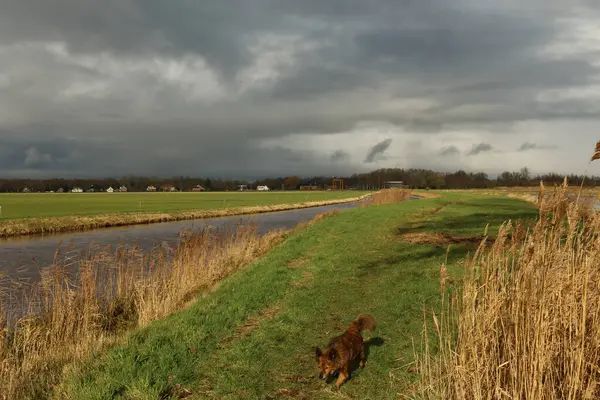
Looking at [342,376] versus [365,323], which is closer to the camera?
[342,376]

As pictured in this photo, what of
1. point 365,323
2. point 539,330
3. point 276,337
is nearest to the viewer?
point 539,330

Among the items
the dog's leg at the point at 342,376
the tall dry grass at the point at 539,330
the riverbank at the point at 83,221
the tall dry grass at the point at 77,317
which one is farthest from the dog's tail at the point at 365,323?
the riverbank at the point at 83,221

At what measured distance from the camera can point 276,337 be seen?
26.6 ft

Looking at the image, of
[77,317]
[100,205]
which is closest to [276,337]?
[77,317]

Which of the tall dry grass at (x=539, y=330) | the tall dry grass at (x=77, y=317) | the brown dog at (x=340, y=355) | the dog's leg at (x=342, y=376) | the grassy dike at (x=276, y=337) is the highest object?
the tall dry grass at (x=539, y=330)

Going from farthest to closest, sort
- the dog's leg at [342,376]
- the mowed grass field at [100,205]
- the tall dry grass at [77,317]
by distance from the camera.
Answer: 1. the mowed grass field at [100,205]
2. the tall dry grass at [77,317]
3. the dog's leg at [342,376]

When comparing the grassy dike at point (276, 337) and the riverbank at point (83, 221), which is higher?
the grassy dike at point (276, 337)

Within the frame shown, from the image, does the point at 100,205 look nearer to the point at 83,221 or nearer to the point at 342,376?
the point at 83,221

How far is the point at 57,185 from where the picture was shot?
601 feet

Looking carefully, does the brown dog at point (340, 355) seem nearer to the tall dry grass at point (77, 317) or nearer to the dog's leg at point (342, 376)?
the dog's leg at point (342, 376)

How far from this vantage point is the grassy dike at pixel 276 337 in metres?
6.14

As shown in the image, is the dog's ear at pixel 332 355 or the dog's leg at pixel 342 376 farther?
the dog's leg at pixel 342 376

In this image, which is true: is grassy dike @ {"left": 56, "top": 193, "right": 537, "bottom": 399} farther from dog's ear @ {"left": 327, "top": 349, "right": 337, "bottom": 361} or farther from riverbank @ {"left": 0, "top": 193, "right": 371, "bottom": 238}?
riverbank @ {"left": 0, "top": 193, "right": 371, "bottom": 238}

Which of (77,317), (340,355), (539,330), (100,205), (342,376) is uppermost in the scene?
(539,330)
